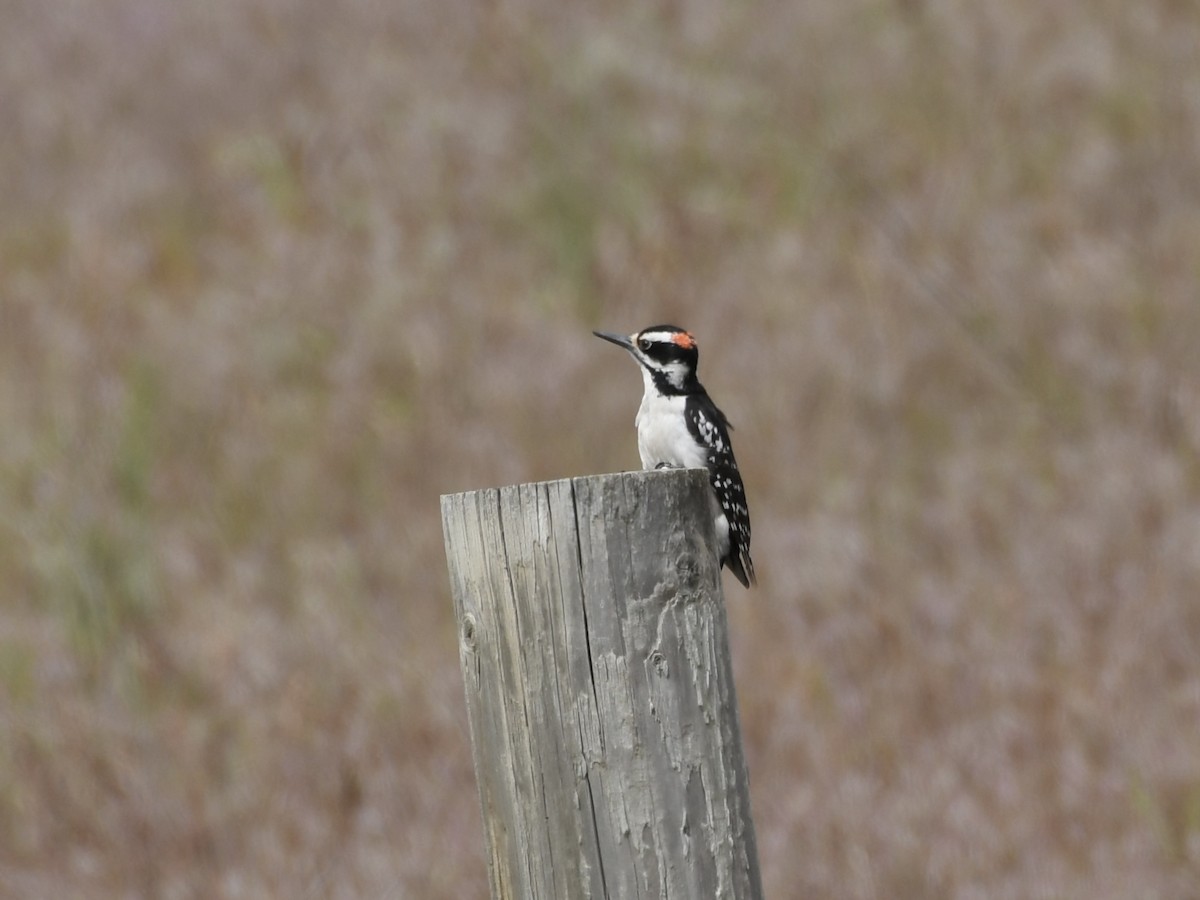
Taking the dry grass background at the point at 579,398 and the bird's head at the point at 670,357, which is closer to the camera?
the bird's head at the point at 670,357

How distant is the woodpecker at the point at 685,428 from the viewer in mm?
5008

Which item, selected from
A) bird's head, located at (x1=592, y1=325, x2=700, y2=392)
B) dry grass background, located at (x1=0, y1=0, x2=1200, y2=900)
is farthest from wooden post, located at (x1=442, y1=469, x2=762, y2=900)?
dry grass background, located at (x1=0, y1=0, x2=1200, y2=900)

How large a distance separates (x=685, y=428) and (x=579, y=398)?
481 centimetres

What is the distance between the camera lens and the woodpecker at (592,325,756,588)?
501 cm

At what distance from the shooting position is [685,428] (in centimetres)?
504

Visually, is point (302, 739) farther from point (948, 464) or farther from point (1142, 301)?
point (1142, 301)

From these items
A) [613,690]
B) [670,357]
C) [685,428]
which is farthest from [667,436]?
[613,690]

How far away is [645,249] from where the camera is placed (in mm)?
11508

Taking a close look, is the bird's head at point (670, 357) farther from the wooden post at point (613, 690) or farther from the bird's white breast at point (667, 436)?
the wooden post at point (613, 690)

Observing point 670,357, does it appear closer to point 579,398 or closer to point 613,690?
point 613,690

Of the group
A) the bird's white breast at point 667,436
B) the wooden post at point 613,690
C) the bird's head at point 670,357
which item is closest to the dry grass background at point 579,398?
the bird's white breast at point 667,436

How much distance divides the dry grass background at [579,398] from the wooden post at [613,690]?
3421 millimetres

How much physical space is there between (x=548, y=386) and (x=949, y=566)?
9.99ft

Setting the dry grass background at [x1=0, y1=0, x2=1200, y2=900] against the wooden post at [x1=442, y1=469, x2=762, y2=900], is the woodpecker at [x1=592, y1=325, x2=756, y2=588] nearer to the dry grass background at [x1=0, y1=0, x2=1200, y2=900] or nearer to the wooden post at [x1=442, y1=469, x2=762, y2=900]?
the dry grass background at [x1=0, y1=0, x2=1200, y2=900]
